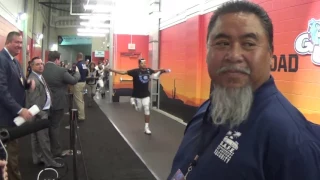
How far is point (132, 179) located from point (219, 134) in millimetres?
3056

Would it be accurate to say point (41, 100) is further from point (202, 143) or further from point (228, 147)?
point (228, 147)

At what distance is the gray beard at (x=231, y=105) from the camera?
905mm

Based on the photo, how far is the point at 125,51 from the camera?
11.6 metres

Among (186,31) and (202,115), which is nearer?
(202,115)

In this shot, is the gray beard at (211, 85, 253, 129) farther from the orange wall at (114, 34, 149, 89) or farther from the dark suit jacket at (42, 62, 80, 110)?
the orange wall at (114, 34, 149, 89)

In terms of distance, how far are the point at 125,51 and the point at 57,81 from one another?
7062mm

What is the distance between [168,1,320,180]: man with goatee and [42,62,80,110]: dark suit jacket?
12.3 feet

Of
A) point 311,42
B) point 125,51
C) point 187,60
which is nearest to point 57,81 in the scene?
point 311,42

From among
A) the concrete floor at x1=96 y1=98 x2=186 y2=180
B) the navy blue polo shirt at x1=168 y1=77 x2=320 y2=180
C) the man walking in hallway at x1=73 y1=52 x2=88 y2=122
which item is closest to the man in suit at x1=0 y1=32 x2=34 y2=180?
the concrete floor at x1=96 y1=98 x2=186 y2=180

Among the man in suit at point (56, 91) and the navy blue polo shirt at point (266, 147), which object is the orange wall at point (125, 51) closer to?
the man in suit at point (56, 91)

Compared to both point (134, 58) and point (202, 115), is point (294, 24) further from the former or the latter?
point (134, 58)

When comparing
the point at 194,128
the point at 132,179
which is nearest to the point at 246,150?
the point at 194,128

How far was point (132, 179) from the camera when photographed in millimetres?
3812

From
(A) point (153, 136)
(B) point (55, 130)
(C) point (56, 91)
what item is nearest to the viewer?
(B) point (55, 130)
